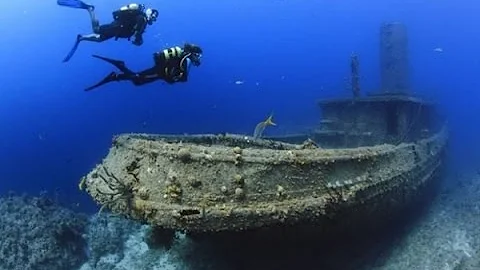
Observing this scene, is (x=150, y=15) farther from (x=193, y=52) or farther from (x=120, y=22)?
(x=193, y=52)

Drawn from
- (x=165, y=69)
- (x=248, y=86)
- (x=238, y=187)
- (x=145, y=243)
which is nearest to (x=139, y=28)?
(x=165, y=69)

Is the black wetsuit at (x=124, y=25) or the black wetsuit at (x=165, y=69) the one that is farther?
the black wetsuit at (x=124, y=25)

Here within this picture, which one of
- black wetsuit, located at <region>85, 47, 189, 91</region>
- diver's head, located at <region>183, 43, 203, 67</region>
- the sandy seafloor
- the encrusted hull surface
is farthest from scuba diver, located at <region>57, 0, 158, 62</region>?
the sandy seafloor

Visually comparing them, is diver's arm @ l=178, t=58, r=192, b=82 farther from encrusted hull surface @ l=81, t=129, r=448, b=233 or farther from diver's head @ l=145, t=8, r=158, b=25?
diver's head @ l=145, t=8, r=158, b=25

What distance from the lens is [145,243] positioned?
828cm

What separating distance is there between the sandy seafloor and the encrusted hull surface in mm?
1339

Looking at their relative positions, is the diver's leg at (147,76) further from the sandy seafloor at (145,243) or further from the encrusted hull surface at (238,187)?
the sandy seafloor at (145,243)

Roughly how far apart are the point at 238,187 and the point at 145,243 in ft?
14.1

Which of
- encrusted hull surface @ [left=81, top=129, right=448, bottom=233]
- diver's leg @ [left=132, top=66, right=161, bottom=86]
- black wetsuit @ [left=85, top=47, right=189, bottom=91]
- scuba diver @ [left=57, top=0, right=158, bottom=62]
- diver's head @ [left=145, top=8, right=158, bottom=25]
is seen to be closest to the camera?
encrusted hull surface @ [left=81, top=129, right=448, bottom=233]

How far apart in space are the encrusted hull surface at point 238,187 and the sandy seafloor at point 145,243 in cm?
134

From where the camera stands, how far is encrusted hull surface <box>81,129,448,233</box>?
14.9 feet

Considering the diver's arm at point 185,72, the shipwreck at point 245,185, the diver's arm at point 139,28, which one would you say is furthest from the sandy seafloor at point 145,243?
the diver's arm at point 139,28

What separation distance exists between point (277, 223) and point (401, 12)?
12784cm

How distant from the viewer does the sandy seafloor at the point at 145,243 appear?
6102 mm
